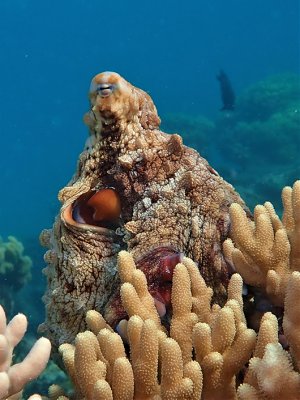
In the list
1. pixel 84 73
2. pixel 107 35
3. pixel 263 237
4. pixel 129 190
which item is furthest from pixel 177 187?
pixel 107 35

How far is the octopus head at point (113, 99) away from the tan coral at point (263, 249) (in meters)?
0.88

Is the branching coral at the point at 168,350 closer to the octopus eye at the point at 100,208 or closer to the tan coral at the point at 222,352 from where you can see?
the tan coral at the point at 222,352

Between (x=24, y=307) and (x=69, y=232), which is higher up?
(x=24, y=307)

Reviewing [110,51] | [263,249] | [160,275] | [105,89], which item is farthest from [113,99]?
[110,51]

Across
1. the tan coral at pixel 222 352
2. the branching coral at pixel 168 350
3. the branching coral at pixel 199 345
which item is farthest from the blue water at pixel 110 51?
the tan coral at pixel 222 352

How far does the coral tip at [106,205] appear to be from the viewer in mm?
2967

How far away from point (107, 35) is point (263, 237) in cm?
15780

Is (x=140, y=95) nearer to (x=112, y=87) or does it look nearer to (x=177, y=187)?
(x=112, y=87)

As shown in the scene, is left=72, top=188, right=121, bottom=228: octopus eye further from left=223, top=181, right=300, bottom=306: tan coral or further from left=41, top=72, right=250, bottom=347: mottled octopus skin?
left=223, top=181, right=300, bottom=306: tan coral

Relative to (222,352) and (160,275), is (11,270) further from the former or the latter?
(222,352)

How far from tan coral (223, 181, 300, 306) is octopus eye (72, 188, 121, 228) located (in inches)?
28.3

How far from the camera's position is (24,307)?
13.8 meters

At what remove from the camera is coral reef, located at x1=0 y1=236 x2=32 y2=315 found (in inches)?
454

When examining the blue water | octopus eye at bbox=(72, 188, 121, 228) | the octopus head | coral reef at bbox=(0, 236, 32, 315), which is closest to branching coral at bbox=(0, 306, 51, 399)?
octopus eye at bbox=(72, 188, 121, 228)
